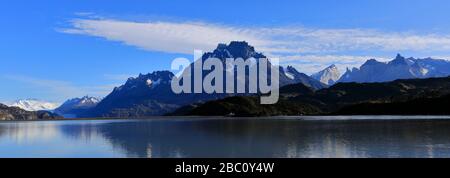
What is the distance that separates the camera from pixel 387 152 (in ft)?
241
